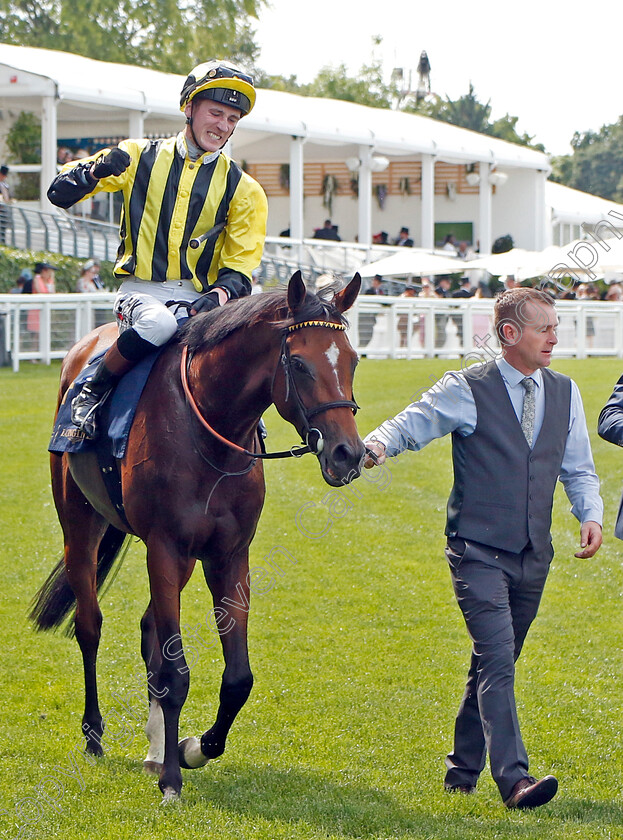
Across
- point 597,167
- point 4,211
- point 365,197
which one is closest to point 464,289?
point 365,197

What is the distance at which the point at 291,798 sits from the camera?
4.21 metres

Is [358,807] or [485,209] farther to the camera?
[485,209]

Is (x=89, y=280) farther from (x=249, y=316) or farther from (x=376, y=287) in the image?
(x=249, y=316)

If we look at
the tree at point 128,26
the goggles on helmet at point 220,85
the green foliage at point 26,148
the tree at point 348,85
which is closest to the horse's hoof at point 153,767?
the goggles on helmet at point 220,85

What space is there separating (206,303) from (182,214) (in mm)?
372

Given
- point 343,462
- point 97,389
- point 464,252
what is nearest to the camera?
point 343,462

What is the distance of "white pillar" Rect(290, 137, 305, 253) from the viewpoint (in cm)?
2670

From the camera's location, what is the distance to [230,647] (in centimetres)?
429

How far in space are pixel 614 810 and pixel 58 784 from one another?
6.67 ft

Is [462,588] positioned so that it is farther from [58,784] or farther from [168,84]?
[168,84]

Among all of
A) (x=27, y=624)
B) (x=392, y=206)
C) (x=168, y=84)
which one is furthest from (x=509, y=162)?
(x=27, y=624)

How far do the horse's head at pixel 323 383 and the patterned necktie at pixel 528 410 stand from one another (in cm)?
73

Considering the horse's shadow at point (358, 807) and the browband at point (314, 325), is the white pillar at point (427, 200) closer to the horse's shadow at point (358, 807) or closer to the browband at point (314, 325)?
the horse's shadow at point (358, 807)

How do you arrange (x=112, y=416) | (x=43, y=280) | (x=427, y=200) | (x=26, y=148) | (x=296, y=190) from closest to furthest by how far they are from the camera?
(x=112, y=416)
(x=43, y=280)
(x=26, y=148)
(x=296, y=190)
(x=427, y=200)
